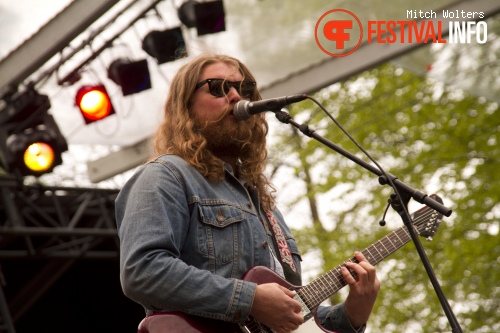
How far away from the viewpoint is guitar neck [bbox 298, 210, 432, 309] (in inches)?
127

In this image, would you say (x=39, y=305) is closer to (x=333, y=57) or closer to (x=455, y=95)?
(x=333, y=57)

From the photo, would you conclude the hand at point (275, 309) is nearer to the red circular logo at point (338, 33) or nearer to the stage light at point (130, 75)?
the stage light at point (130, 75)

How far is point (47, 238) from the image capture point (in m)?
9.86

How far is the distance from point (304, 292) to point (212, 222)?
511 mm

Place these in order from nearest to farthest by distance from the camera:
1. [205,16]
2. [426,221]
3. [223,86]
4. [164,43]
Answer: [223,86]
[426,221]
[205,16]
[164,43]

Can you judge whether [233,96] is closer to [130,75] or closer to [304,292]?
[304,292]

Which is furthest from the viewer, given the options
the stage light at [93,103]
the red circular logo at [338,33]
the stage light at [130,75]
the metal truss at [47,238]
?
the metal truss at [47,238]

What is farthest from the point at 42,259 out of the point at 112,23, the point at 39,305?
the point at 112,23

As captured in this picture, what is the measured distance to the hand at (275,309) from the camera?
9.52 feet

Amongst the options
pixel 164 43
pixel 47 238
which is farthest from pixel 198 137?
pixel 47 238

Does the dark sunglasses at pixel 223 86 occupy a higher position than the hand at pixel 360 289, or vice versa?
the dark sunglasses at pixel 223 86

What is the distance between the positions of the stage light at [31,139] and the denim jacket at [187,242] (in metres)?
4.46

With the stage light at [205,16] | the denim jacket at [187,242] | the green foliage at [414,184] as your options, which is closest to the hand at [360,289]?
the denim jacket at [187,242]

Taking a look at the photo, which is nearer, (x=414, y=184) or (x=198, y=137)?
(x=198, y=137)
